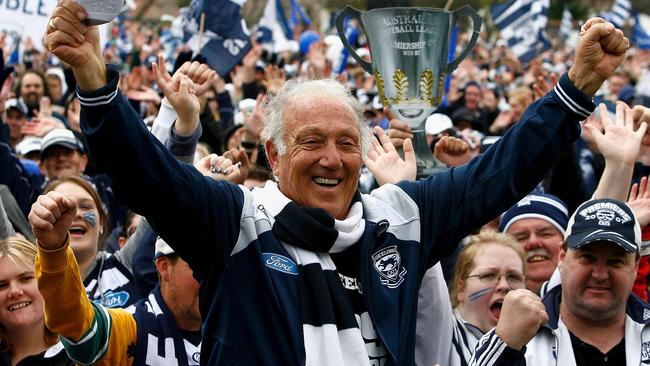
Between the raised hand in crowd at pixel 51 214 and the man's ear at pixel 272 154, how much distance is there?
0.63m

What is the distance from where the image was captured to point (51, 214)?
329 centimetres

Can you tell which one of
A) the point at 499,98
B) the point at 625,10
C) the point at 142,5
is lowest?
the point at 142,5

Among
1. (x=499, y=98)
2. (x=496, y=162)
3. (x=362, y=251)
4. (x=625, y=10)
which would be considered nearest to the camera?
(x=362, y=251)

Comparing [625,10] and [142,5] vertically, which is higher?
[625,10]

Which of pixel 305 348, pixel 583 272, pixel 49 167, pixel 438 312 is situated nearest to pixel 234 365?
pixel 305 348

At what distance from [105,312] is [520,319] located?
1373 millimetres

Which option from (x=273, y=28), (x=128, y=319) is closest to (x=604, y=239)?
(x=128, y=319)

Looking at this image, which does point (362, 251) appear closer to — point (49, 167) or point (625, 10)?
point (49, 167)

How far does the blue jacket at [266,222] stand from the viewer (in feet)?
10.2

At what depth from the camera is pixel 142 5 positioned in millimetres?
40688

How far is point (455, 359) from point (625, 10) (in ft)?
55.6

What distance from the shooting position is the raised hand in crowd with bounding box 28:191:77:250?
328 cm

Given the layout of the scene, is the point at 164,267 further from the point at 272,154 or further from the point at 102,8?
the point at 102,8

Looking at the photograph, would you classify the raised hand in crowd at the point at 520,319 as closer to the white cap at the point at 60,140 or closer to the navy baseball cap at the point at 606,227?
the navy baseball cap at the point at 606,227
